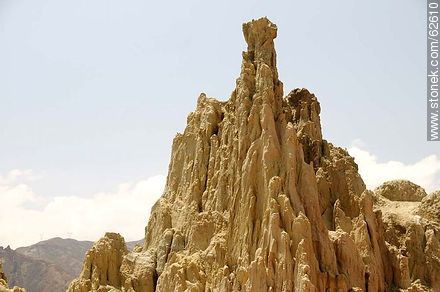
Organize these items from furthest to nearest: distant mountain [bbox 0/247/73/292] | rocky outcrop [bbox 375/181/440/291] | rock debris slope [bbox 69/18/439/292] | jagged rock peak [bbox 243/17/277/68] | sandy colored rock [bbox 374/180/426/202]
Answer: distant mountain [bbox 0/247/73/292], sandy colored rock [bbox 374/180/426/202], jagged rock peak [bbox 243/17/277/68], rocky outcrop [bbox 375/181/440/291], rock debris slope [bbox 69/18/439/292]

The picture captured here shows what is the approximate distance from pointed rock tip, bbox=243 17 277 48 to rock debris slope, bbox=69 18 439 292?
72 mm

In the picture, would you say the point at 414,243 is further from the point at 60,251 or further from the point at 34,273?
the point at 60,251

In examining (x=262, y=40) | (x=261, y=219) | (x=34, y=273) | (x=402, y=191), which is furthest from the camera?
(x=34, y=273)

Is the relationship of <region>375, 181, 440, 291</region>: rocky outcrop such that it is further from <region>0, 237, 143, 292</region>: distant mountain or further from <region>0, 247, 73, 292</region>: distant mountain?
<region>0, 247, 73, 292</region>: distant mountain

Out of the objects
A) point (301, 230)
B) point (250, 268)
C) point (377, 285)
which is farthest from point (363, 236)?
point (250, 268)

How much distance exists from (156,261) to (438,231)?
21.0m

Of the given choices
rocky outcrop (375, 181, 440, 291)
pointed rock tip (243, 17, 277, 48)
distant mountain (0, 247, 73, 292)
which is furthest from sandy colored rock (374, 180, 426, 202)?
distant mountain (0, 247, 73, 292)

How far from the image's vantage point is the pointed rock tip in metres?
38.9

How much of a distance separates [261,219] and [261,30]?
1389cm

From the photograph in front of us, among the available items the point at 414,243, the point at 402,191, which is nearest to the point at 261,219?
the point at 414,243

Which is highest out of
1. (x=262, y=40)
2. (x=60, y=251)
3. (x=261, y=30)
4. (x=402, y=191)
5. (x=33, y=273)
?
(x=261, y=30)

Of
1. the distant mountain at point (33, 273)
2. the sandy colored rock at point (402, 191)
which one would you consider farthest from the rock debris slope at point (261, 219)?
the distant mountain at point (33, 273)

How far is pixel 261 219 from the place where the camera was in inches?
1296

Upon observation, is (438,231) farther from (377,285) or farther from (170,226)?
(170,226)
